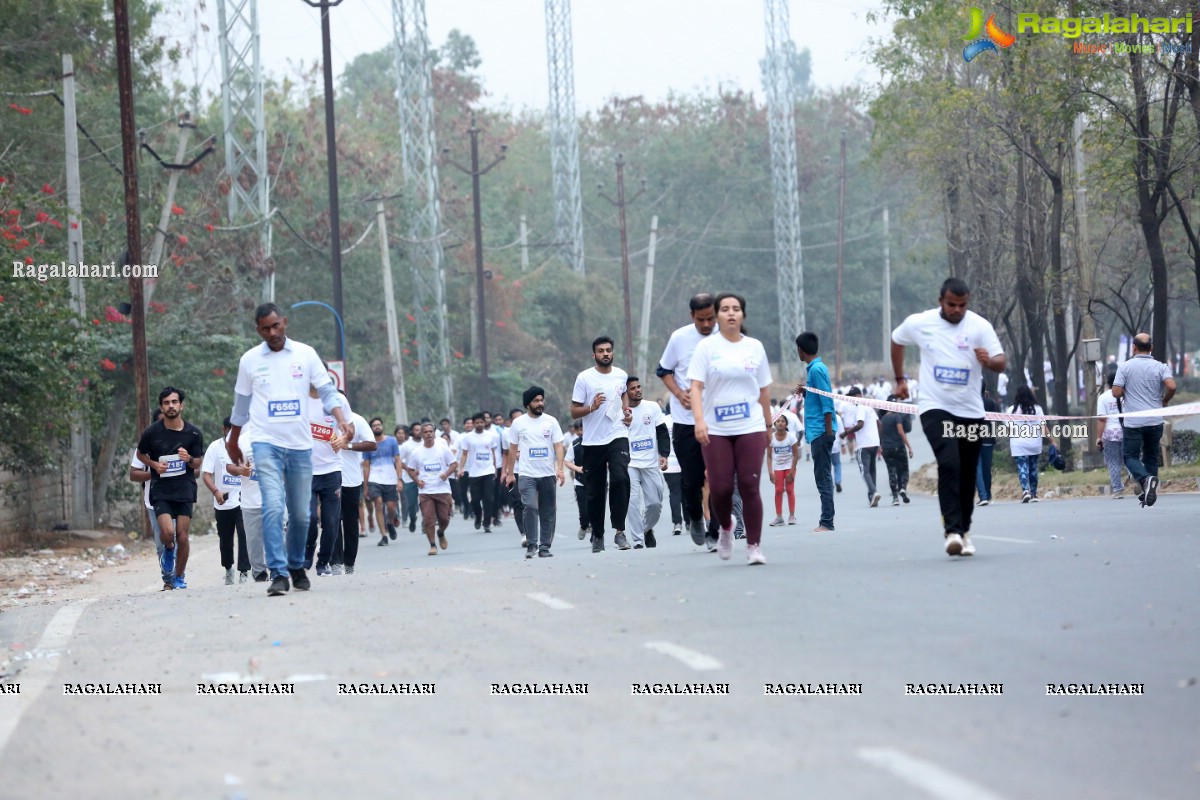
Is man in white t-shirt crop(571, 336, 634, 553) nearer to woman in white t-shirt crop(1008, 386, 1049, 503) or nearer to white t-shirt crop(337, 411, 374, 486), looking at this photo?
white t-shirt crop(337, 411, 374, 486)

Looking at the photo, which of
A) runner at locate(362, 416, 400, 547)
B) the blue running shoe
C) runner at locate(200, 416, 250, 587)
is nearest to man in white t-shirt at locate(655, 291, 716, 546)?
the blue running shoe

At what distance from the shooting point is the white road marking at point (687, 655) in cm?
714

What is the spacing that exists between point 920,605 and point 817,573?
206cm

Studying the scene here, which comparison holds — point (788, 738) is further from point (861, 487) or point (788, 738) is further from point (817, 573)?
point (861, 487)

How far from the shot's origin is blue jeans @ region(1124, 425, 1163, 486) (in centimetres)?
1850

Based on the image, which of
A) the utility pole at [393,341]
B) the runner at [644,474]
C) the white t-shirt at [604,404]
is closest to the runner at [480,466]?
the runner at [644,474]

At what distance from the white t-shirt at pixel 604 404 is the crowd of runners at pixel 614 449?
0.05 ft

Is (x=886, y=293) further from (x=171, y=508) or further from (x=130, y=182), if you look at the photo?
(x=171, y=508)

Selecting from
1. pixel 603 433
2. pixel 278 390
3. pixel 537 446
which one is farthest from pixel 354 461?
pixel 278 390

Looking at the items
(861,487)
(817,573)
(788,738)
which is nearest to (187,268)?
(861,487)

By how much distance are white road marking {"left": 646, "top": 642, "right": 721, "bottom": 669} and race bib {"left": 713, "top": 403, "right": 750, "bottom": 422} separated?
3.70 meters

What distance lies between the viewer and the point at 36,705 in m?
7.46

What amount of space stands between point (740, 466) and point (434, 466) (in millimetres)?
12854

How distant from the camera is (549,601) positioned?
1001cm
